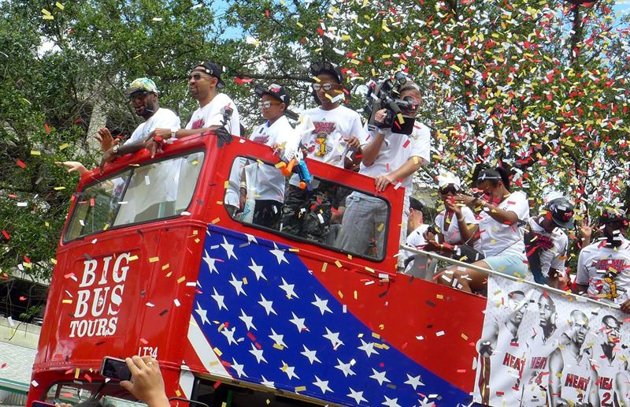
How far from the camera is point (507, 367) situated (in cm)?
780

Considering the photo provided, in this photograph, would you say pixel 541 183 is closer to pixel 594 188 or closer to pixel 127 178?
pixel 594 188

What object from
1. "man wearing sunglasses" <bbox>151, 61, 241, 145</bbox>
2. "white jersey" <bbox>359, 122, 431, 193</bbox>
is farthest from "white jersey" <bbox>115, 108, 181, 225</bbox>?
"white jersey" <bbox>359, 122, 431, 193</bbox>

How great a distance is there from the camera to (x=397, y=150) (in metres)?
8.05

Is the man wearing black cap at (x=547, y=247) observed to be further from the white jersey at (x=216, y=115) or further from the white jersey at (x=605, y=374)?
the white jersey at (x=216, y=115)

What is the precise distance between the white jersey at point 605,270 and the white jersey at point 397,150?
8.29 feet

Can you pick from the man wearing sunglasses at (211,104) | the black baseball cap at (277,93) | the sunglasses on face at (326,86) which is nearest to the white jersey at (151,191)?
the man wearing sunglasses at (211,104)

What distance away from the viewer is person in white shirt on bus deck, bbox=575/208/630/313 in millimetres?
9289

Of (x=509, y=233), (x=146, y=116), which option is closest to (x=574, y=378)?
(x=509, y=233)

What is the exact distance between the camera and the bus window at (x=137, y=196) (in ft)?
22.9

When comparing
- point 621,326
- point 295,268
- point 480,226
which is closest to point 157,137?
point 295,268

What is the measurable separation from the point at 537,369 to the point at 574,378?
14.4 inches

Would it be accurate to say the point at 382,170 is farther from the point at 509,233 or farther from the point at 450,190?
the point at 509,233

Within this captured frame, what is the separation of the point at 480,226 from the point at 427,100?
7.04 metres

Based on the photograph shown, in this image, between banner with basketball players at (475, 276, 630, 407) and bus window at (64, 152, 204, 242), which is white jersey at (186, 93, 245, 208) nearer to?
bus window at (64, 152, 204, 242)
